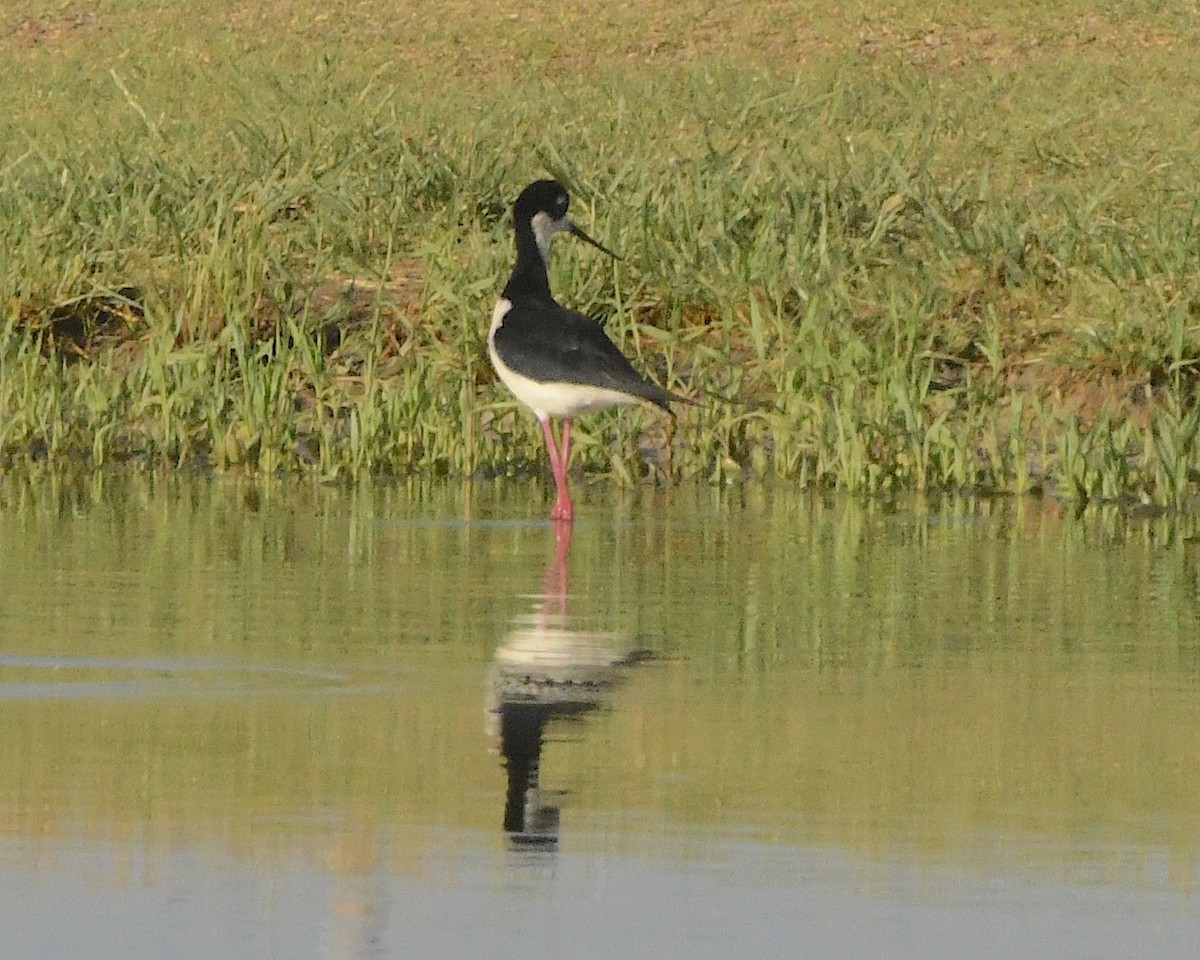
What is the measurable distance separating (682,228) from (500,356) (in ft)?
10.1

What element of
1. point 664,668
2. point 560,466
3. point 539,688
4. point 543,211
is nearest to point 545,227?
point 543,211

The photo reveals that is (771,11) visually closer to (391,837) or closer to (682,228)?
(682,228)

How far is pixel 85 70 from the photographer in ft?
89.0

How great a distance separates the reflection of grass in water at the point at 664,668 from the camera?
17.9 feet

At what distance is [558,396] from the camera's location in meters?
11.9

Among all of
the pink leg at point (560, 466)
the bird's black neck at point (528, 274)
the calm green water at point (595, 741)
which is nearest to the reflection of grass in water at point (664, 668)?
the calm green water at point (595, 741)

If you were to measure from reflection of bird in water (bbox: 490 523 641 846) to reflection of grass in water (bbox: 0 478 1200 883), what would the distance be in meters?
0.06

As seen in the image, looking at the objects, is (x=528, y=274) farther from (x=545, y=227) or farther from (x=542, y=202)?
(x=542, y=202)

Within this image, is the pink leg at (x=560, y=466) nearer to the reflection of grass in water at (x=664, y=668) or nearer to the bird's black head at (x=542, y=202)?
the reflection of grass in water at (x=664, y=668)

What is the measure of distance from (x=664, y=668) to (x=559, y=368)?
456 cm

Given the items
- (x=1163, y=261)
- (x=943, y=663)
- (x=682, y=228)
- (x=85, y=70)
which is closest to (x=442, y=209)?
(x=682, y=228)

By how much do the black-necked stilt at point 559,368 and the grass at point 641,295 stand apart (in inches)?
24.9

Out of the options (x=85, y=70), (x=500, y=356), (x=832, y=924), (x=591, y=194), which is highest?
(x=85, y=70)

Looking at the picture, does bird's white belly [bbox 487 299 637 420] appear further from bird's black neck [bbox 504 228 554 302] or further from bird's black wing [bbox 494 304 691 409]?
bird's black neck [bbox 504 228 554 302]
